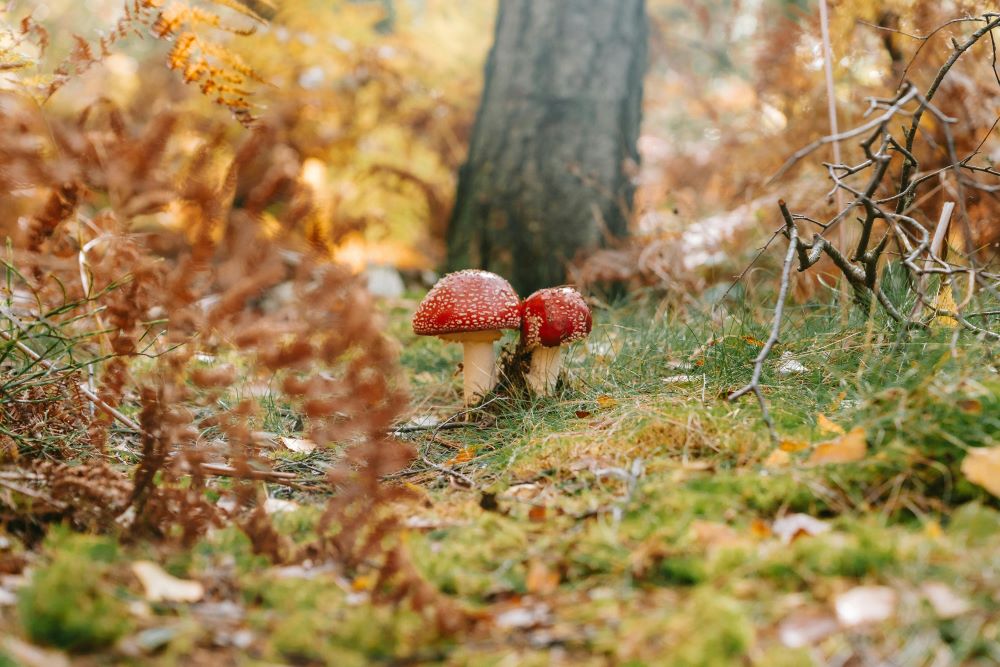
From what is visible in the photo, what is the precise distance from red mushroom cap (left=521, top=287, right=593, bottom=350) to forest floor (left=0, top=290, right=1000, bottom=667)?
28 centimetres

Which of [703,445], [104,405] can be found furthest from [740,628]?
[104,405]

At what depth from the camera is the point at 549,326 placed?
2607 mm

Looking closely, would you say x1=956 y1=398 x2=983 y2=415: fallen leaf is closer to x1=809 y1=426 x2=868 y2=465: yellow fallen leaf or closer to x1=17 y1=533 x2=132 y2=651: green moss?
x1=809 y1=426 x2=868 y2=465: yellow fallen leaf

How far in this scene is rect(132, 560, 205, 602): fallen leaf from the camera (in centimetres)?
131

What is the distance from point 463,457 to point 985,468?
138cm

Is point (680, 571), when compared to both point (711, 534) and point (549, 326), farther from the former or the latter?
point (549, 326)

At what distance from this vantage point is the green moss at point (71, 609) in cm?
114

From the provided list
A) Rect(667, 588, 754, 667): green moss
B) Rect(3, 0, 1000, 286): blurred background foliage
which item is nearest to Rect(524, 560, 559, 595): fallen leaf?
Rect(667, 588, 754, 667): green moss

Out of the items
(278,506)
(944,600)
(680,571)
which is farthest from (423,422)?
(944,600)

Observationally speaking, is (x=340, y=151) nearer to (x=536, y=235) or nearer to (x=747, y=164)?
(x=536, y=235)

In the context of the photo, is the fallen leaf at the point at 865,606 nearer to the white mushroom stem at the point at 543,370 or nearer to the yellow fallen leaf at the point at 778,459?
the yellow fallen leaf at the point at 778,459

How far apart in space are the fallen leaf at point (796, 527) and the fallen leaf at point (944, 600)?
281mm

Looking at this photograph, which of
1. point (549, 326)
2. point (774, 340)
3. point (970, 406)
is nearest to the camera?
point (970, 406)

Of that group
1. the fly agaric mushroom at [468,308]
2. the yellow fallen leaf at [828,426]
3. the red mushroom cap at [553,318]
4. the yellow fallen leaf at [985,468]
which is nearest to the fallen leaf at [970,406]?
the yellow fallen leaf at [985,468]
